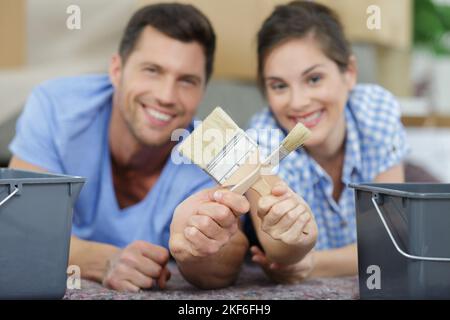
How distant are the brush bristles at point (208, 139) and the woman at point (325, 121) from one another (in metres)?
0.30

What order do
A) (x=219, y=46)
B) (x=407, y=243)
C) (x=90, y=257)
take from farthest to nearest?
1. (x=219, y=46)
2. (x=90, y=257)
3. (x=407, y=243)

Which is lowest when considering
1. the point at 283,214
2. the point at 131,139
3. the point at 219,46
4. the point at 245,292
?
the point at 245,292

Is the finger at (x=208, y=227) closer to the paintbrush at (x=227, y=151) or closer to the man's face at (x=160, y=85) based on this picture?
the paintbrush at (x=227, y=151)

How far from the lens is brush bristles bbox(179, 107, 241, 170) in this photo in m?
0.79

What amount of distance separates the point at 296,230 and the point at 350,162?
43 centimetres

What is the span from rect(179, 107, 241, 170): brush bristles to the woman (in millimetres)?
295

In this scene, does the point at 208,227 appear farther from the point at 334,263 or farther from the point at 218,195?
the point at 334,263

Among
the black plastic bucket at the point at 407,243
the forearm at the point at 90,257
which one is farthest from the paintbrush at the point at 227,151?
the forearm at the point at 90,257

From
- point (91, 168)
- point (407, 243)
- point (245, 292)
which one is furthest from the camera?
point (91, 168)

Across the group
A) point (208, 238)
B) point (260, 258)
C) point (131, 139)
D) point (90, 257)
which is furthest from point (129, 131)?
point (208, 238)

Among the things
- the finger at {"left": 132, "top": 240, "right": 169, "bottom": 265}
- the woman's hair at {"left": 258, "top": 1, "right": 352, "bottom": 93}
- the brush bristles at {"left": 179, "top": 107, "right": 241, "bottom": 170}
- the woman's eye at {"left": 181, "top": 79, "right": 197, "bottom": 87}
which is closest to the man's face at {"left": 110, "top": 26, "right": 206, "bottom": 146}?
the woman's eye at {"left": 181, "top": 79, "right": 197, "bottom": 87}

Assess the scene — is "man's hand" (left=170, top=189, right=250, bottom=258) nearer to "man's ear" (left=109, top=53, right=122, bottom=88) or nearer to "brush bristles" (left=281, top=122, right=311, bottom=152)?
"brush bristles" (left=281, top=122, right=311, bottom=152)

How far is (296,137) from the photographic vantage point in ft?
2.56

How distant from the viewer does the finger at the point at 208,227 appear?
2.64ft
